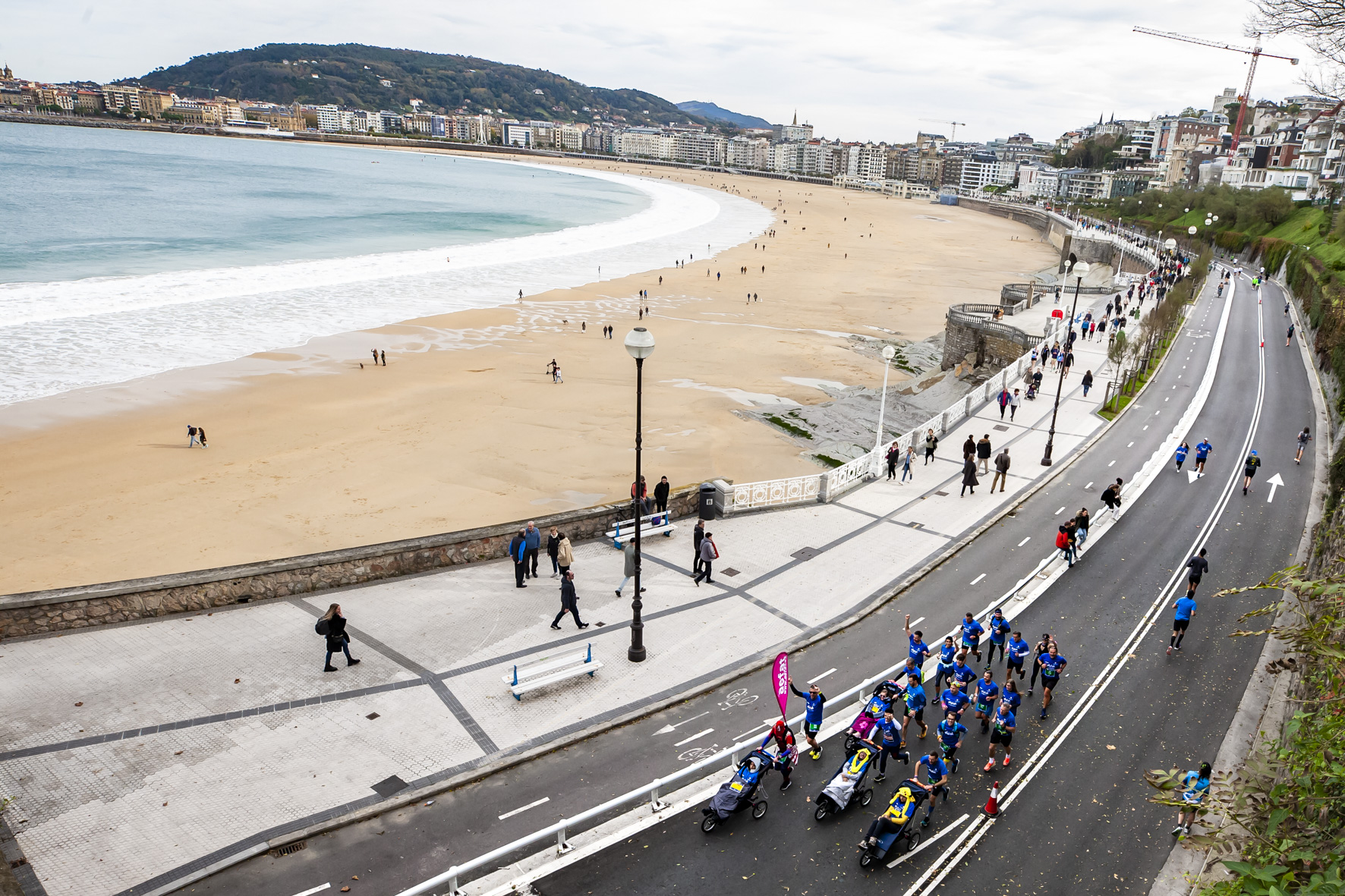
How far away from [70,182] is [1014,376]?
11731 centimetres

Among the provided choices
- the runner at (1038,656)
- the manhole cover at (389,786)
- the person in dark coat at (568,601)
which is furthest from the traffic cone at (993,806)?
the manhole cover at (389,786)

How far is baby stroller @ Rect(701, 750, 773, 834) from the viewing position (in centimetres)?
906

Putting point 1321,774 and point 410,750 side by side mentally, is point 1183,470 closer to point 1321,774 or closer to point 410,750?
point 1321,774

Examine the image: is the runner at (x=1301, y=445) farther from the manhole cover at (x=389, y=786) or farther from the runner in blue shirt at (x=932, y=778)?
the manhole cover at (x=389, y=786)

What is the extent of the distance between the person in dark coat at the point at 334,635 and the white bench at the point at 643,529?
618cm

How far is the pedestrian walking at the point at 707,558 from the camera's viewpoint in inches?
590

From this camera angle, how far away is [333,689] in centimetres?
1151

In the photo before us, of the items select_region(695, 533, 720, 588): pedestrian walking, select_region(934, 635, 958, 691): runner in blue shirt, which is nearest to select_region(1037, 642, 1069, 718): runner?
select_region(934, 635, 958, 691): runner in blue shirt

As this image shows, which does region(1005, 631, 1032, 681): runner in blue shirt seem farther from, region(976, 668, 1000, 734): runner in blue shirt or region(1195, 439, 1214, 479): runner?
region(1195, 439, 1214, 479): runner

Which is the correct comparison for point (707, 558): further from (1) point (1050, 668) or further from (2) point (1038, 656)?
(1) point (1050, 668)

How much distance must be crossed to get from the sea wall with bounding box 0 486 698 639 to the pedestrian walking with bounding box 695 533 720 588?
296 cm

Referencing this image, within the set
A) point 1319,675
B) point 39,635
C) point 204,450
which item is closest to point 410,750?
point 39,635

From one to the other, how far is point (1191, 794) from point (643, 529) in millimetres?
10754

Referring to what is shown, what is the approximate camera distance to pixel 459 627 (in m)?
13.4
